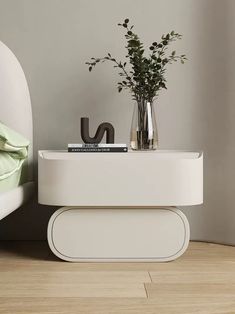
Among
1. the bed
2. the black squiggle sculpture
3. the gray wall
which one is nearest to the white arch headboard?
the bed

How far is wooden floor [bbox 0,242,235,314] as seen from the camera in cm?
146

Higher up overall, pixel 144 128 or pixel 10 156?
pixel 144 128

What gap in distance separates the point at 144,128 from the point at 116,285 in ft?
2.54

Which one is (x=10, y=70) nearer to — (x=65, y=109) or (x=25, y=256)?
(x=65, y=109)

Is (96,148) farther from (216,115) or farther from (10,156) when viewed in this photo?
(216,115)

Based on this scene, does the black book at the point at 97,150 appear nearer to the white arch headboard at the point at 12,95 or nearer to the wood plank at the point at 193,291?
the white arch headboard at the point at 12,95

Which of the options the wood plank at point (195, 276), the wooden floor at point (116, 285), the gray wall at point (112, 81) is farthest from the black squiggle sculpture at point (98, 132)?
the wood plank at point (195, 276)

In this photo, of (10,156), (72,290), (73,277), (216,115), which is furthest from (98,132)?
(72,290)

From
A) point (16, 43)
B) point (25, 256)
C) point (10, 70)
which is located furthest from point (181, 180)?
point (16, 43)

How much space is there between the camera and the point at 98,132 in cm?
225

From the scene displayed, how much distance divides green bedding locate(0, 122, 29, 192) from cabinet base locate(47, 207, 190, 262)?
0.21m

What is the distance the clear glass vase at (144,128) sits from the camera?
2.27m

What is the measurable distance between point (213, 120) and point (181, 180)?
551 mm

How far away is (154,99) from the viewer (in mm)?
2451
